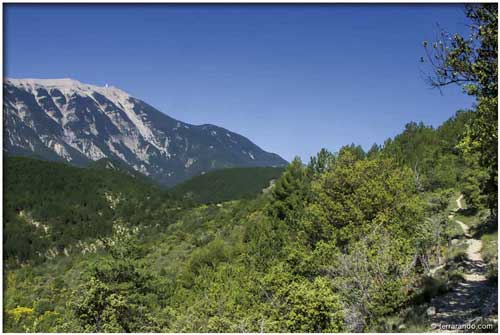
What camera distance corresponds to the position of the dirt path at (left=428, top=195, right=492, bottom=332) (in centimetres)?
1396

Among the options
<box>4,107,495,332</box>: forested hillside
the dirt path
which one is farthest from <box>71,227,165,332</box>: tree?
the dirt path

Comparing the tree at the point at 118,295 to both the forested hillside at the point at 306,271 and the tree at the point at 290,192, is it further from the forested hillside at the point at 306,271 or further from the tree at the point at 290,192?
the tree at the point at 290,192

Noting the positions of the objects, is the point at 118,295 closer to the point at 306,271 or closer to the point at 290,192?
the point at 306,271

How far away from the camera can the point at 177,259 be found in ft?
297

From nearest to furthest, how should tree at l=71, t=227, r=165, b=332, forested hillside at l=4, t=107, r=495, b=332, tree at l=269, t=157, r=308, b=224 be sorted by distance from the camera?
forested hillside at l=4, t=107, r=495, b=332, tree at l=71, t=227, r=165, b=332, tree at l=269, t=157, r=308, b=224

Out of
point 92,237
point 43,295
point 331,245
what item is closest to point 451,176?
point 331,245

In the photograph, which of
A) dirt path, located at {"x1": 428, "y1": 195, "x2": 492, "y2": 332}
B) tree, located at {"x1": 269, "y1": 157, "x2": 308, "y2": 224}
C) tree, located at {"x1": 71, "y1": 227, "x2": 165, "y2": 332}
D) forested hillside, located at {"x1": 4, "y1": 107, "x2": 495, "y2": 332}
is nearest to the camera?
dirt path, located at {"x1": 428, "y1": 195, "x2": 492, "y2": 332}

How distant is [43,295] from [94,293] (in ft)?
267

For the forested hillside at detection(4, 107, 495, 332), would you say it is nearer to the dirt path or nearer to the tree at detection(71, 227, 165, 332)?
the tree at detection(71, 227, 165, 332)

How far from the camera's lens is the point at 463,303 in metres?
16.9

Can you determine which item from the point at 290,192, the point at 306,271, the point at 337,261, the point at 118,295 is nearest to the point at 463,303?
the point at 337,261

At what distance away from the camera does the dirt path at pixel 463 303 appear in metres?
14.0

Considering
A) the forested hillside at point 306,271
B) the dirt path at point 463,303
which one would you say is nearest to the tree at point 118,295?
the forested hillside at point 306,271

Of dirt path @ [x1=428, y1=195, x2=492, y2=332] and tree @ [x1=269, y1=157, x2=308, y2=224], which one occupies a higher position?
tree @ [x1=269, y1=157, x2=308, y2=224]
